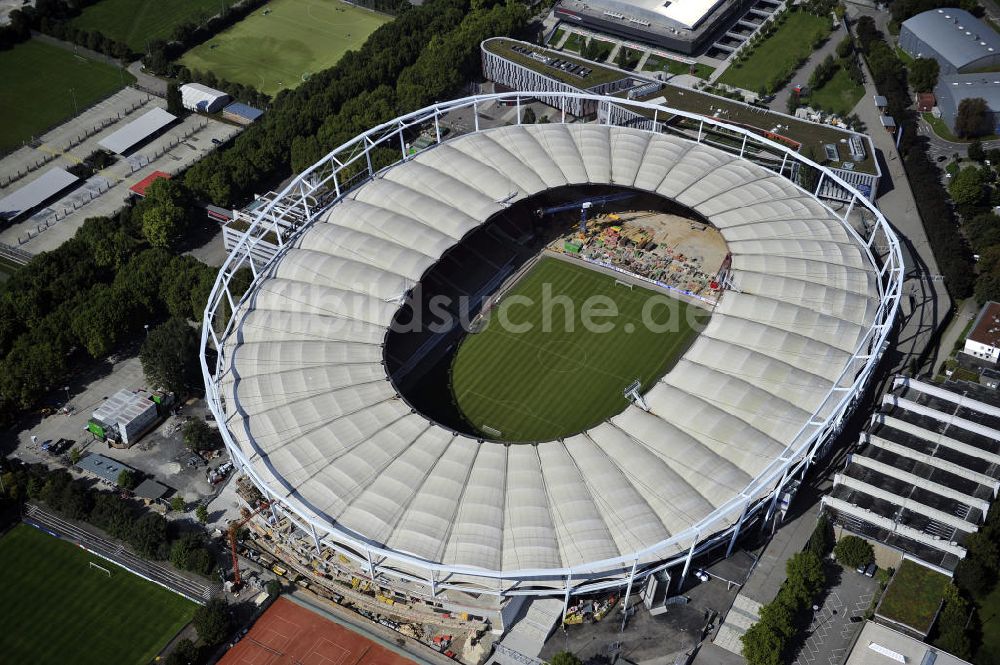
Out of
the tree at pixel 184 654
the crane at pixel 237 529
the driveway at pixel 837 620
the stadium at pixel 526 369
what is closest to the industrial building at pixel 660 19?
the stadium at pixel 526 369

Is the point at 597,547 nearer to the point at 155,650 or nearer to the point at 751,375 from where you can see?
the point at 751,375

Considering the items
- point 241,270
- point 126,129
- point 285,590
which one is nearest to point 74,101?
point 126,129

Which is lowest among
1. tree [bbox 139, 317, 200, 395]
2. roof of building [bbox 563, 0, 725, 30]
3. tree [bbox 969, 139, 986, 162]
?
tree [bbox 139, 317, 200, 395]

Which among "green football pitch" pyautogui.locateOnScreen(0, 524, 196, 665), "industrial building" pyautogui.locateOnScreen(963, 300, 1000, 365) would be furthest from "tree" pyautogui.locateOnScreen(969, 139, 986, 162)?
"green football pitch" pyautogui.locateOnScreen(0, 524, 196, 665)

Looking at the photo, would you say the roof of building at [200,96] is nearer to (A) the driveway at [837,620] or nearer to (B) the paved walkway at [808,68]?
(B) the paved walkway at [808,68]

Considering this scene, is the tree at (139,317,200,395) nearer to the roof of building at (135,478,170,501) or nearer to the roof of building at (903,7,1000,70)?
the roof of building at (135,478,170,501)

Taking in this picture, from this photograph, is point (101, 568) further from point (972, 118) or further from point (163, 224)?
point (972, 118)
